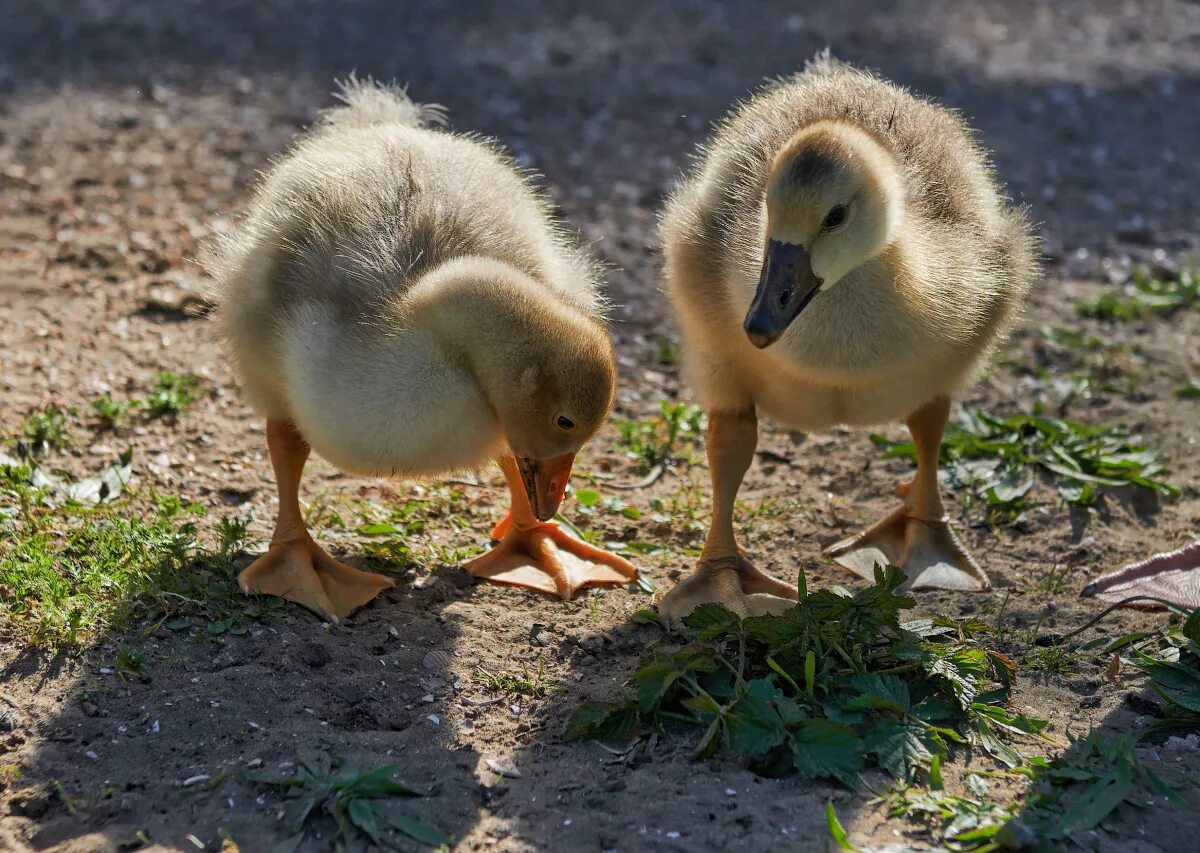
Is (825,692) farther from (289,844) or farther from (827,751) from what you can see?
(289,844)

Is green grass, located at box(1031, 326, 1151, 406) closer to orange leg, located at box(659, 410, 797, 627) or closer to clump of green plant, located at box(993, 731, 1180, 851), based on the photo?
orange leg, located at box(659, 410, 797, 627)

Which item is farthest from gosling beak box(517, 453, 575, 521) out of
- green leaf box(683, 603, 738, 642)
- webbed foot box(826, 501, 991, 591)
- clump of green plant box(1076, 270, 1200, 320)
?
clump of green plant box(1076, 270, 1200, 320)

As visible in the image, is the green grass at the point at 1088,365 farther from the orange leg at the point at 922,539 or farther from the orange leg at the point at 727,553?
the orange leg at the point at 727,553

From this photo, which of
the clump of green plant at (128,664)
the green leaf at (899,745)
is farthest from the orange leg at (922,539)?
the clump of green plant at (128,664)

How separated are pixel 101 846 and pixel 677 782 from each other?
1345mm

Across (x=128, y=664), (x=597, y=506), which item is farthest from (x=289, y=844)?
(x=597, y=506)

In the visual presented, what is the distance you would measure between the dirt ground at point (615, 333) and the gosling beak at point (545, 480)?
0.39 m

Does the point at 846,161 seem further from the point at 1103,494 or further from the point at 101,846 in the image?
the point at 101,846

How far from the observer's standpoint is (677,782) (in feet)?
10.6

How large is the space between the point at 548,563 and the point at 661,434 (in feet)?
3.94

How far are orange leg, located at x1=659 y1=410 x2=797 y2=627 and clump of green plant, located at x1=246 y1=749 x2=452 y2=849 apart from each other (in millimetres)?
1298

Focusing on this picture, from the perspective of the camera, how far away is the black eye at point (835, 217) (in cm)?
372

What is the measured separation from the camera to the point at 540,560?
449 cm

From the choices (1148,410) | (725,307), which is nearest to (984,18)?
(1148,410)
